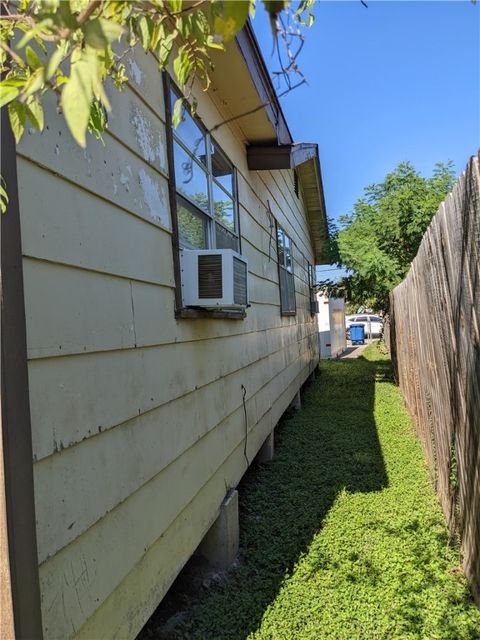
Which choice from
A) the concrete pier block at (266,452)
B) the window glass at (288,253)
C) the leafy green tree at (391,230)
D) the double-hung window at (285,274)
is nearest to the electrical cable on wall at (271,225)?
the double-hung window at (285,274)

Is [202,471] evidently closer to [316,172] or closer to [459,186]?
[459,186]

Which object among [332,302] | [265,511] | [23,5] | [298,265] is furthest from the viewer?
[332,302]

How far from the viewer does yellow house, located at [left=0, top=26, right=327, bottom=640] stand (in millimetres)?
1472

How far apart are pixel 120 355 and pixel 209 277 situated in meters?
1.04

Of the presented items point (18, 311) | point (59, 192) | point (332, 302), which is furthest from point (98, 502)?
point (332, 302)

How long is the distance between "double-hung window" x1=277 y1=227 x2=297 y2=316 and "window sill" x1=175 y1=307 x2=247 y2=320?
2827mm

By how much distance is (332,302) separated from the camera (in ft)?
63.3

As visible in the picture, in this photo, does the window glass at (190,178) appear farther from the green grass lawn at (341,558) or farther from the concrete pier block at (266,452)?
the concrete pier block at (266,452)

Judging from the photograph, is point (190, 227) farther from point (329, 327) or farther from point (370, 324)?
point (370, 324)

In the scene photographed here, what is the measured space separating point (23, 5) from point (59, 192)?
69 cm

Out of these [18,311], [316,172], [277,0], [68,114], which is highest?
[316,172]

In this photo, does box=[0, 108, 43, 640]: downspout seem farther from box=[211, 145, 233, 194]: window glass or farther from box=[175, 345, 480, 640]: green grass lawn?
box=[211, 145, 233, 194]: window glass

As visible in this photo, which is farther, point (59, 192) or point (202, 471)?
point (202, 471)

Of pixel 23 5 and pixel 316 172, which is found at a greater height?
pixel 316 172
